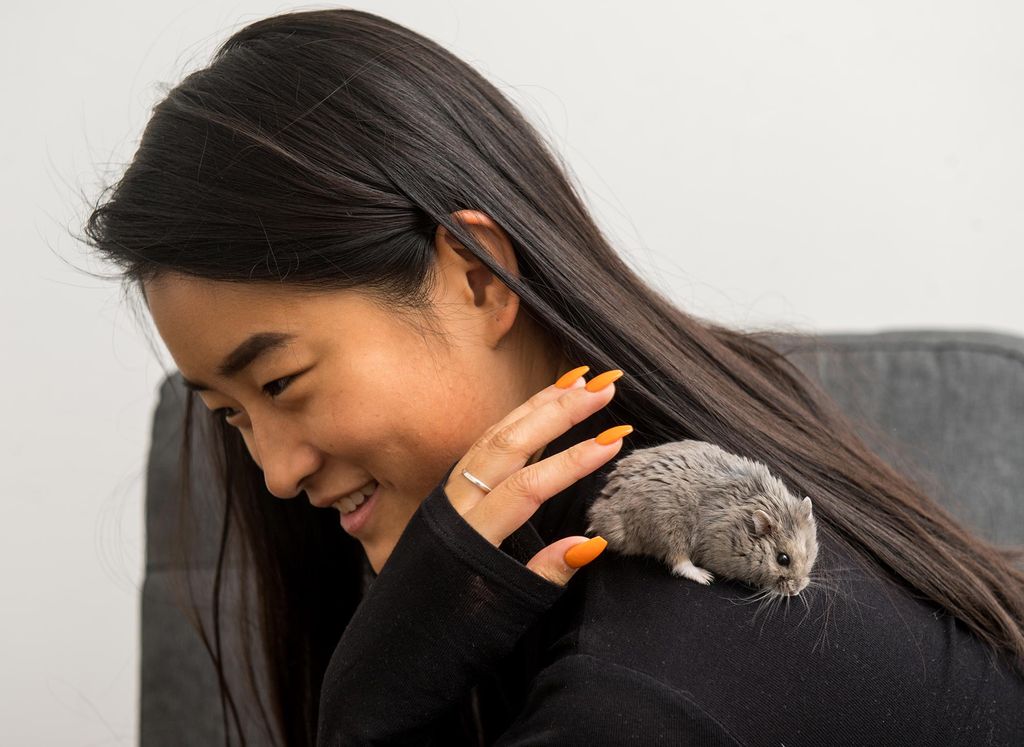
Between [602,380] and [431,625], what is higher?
[602,380]

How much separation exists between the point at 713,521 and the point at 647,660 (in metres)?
0.16

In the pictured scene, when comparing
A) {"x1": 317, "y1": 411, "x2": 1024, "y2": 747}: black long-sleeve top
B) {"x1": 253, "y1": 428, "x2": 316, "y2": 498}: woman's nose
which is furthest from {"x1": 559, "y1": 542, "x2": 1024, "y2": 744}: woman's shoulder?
{"x1": 253, "y1": 428, "x2": 316, "y2": 498}: woman's nose

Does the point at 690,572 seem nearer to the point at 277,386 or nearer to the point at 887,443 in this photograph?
the point at 277,386

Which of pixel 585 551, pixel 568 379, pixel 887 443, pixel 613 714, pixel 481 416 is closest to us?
pixel 613 714

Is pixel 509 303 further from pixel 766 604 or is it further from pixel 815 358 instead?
pixel 815 358

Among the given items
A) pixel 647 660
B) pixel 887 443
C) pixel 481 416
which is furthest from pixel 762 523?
pixel 887 443

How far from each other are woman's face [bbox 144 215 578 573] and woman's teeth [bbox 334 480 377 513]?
0.01 m

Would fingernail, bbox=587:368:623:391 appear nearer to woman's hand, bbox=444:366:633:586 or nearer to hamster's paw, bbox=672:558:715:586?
woman's hand, bbox=444:366:633:586

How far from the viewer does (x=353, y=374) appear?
124 centimetres

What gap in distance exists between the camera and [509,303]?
1.32 metres

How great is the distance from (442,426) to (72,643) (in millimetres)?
1739

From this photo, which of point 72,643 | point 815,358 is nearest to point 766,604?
point 815,358

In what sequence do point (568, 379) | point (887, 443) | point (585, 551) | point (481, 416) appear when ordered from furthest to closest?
point (887, 443), point (481, 416), point (568, 379), point (585, 551)

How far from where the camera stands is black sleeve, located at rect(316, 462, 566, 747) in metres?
1.11
